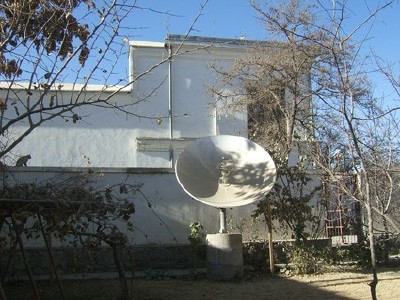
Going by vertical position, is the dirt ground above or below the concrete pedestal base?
below

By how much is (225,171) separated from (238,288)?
7.76 feet

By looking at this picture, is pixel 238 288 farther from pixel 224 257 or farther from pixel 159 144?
pixel 159 144

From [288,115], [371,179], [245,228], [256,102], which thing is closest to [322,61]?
[288,115]

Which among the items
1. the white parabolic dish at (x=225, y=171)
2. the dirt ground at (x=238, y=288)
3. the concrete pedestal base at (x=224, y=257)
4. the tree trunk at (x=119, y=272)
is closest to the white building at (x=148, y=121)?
the white parabolic dish at (x=225, y=171)

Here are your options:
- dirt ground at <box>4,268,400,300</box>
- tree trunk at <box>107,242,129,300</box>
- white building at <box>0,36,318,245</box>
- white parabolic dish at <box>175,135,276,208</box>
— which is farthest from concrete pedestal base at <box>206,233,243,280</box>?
white building at <box>0,36,318,245</box>

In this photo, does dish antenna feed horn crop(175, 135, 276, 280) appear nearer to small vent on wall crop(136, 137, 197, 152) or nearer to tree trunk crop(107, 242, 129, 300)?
tree trunk crop(107, 242, 129, 300)

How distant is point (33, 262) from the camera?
36.8 feet

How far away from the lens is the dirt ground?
30.2 feet

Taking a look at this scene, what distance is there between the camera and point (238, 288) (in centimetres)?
1002

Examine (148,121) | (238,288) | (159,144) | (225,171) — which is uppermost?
(148,121)

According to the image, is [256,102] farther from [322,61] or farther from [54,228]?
[54,228]

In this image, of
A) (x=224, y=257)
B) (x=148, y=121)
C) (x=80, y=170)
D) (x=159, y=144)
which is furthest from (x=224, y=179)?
(x=148, y=121)

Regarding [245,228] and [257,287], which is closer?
[257,287]

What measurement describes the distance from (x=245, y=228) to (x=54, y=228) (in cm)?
623
